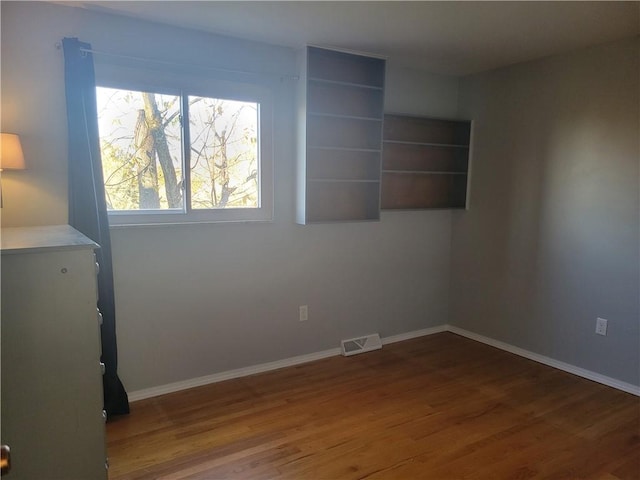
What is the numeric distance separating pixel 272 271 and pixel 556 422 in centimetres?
211

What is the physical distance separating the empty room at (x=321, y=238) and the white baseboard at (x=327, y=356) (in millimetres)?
19

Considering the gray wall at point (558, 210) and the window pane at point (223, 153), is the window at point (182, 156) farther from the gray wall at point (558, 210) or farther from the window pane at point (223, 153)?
the gray wall at point (558, 210)

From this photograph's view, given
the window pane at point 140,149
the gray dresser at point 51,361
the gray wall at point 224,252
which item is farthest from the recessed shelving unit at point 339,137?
the gray dresser at point 51,361

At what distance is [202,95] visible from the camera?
2.91 meters

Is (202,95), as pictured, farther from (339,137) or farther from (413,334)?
(413,334)

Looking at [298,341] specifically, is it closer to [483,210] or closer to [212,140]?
[212,140]

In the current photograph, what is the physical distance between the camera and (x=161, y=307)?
9.50 ft

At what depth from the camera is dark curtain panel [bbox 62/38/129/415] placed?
2420 mm

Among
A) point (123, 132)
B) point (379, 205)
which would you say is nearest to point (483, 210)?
point (379, 205)

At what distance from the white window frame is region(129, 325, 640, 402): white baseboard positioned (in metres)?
1.12

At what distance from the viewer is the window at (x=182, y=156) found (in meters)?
2.69

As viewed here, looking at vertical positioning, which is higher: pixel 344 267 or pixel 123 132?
pixel 123 132

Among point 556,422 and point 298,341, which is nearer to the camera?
point 556,422

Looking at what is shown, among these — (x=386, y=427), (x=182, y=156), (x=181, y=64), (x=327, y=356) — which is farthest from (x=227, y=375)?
(x=181, y=64)
